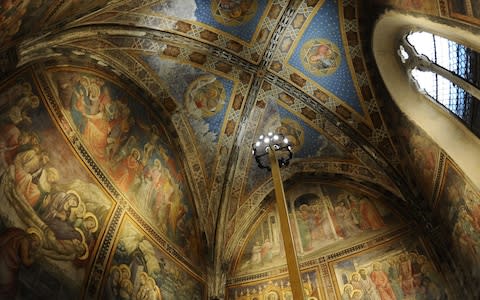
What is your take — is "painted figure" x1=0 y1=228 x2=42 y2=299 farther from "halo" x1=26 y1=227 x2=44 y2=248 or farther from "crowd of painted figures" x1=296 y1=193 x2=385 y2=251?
"crowd of painted figures" x1=296 y1=193 x2=385 y2=251

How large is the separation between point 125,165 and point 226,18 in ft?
13.9

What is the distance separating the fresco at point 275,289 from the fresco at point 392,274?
0.53m

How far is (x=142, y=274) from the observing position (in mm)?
9102

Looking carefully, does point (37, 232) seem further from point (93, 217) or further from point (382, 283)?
point (382, 283)

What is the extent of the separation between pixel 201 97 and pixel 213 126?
86 cm

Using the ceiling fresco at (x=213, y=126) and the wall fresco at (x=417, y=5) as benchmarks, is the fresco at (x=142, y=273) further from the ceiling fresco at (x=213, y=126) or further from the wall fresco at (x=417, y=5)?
the wall fresco at (x=417, y=5)

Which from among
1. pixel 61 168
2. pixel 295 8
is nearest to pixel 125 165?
pixel 61 168

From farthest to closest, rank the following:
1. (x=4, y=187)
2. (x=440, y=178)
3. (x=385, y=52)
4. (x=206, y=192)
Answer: (x=206, y=192) → (x=385, y=52) → (x=440, y=178) → (x=4, y=187)

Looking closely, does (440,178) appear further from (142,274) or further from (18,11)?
(18,11)

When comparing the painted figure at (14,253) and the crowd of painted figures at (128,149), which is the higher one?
the crowd of painted figures at (128,149)

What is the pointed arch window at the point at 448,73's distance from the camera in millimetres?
8172

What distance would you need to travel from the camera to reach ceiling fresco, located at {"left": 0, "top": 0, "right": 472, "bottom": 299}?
9055 millimetres

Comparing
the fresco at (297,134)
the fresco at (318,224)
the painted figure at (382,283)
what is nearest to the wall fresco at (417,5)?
the fresco at (297,134)

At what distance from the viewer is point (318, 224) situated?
1156cm
